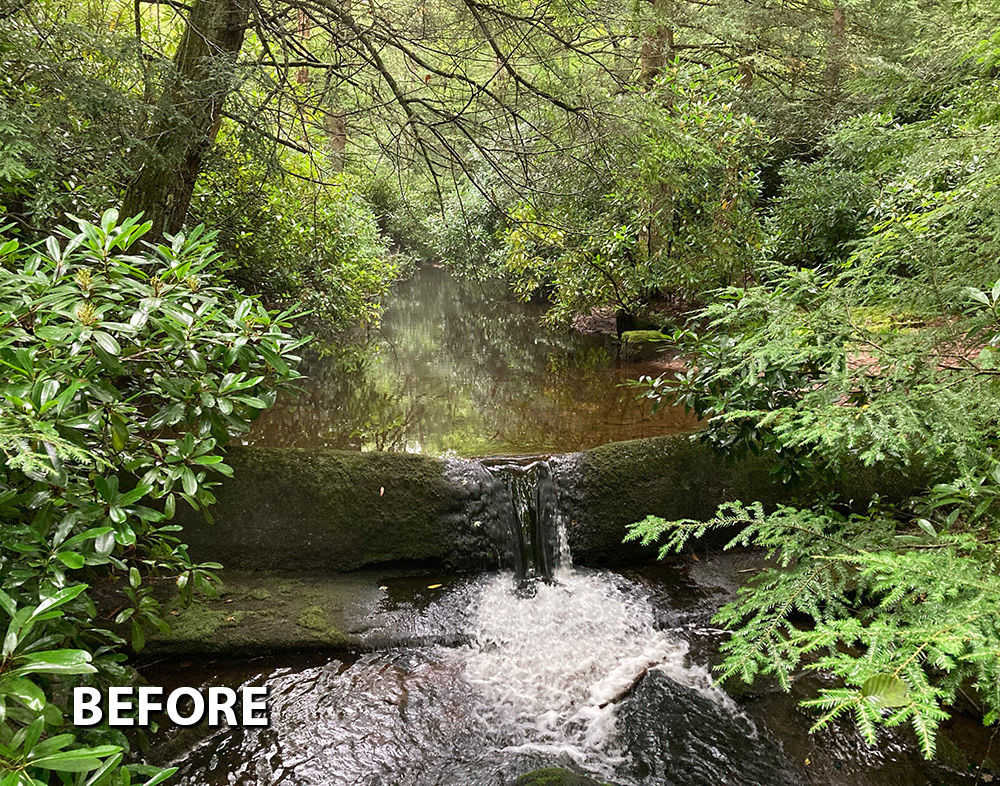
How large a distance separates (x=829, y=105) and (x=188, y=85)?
11339mm

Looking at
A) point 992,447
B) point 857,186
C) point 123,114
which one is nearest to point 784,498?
point 992,447

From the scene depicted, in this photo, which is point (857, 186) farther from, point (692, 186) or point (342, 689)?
point (342, 689)

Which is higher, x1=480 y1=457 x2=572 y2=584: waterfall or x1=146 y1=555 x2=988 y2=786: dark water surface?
x1=480 y1=457 x2=572 y2=584: waterfall

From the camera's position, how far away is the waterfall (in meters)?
4.87

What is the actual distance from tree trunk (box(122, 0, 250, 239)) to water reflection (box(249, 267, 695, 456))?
82.2 inches

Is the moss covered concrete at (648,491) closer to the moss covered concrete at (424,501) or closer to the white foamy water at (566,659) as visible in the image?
the moss covered concrete at (424,501)

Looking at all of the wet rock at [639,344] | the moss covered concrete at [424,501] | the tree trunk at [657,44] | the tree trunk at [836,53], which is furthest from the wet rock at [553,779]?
the tree trunk at [836,53]

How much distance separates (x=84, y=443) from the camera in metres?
2.24

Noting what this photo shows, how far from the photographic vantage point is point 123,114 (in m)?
3.56

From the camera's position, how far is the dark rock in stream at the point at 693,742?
2990 millimetres

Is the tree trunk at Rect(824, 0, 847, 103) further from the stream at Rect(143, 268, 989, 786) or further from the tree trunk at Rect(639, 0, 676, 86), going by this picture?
the stream at Rect(143, 268, 989, 786)

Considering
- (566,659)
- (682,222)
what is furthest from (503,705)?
(682,222)

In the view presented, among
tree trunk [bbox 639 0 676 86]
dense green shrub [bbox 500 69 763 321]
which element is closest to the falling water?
dense green shrub [bbox 500 69 763 321]

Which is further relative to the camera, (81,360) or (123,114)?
(123,114)
